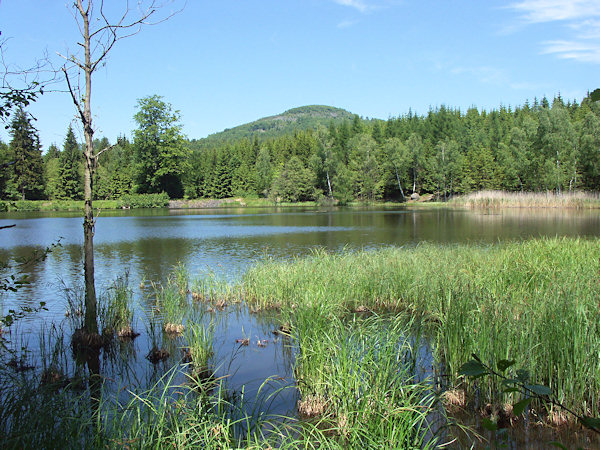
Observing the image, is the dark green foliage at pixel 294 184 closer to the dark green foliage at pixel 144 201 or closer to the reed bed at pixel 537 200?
the dark green foliage at pixel 144 201

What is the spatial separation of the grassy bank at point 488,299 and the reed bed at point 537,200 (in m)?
33.8

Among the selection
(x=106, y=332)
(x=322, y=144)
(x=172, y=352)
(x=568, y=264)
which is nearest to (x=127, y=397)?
(x=172, y=352)

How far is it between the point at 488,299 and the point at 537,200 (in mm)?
43492

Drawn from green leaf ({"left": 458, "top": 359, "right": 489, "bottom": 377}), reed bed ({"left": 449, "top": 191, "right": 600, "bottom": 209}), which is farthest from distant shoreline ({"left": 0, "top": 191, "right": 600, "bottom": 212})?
green leaf ({"left": 458, "top": 359, "right": 489, "bottom": 377})

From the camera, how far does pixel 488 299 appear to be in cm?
616

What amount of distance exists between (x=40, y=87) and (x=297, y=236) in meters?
22.1

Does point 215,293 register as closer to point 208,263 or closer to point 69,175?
point 208,263

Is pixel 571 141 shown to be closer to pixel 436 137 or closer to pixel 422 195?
pixel 422 195

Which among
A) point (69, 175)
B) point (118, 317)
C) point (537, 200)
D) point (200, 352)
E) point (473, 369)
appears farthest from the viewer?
point (69, 175)

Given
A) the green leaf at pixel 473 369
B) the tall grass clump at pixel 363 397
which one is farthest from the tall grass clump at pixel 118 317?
the green leaf at pixel 473 369

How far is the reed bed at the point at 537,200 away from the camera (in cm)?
4088

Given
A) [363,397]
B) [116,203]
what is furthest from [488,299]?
[116,203]

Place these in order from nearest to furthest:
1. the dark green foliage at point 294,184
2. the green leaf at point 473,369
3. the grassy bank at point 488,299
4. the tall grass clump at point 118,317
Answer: the green leaf at point 473,369
the grassy bank at point 488,299
the tall grass clump at point 118,317
the dark green foliage at point 294,184

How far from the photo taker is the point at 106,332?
7.91m
